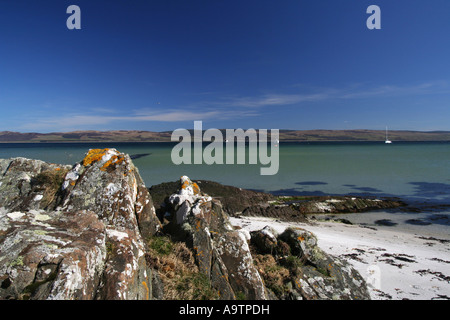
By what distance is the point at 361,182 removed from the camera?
41969 millimetres

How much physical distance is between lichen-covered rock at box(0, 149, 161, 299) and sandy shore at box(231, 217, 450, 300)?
9.94 m

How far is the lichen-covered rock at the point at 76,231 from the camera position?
396 cm

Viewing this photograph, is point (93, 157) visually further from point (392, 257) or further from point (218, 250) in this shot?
point (392, 257)

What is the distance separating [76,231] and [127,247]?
1252 millimetres

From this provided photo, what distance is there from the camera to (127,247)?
209 inches

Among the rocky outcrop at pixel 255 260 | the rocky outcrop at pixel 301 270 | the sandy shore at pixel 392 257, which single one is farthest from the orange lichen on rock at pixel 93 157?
the sandy shore at pixel 392 257

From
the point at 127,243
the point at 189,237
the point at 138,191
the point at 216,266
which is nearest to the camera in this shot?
the point at 127,243

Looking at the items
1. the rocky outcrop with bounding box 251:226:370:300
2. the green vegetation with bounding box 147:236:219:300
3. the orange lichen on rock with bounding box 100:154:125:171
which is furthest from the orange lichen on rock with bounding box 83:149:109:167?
the rocky outcrop with bounding box 251:226:370:300

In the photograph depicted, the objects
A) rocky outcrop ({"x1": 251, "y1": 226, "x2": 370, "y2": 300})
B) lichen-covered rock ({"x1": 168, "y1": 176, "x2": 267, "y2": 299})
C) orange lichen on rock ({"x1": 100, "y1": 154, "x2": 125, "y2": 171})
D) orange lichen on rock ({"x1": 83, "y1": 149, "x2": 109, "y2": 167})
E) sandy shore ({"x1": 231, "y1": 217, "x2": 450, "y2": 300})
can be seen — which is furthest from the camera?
sandy shore ({"x1": 231, "y1": 217, "x2": 450, "y2": 300})

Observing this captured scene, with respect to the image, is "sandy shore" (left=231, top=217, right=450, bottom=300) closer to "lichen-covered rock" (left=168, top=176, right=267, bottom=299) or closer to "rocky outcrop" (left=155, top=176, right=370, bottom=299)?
"rocky outcrop" (left=155, top=176, right=370, bottom=299)

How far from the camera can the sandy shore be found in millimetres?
10547
